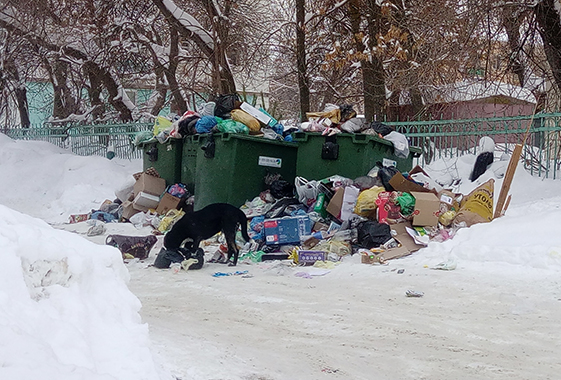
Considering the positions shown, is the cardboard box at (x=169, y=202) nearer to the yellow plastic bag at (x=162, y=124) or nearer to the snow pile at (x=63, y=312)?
the yellow plastic bag at (x=162, y=124)

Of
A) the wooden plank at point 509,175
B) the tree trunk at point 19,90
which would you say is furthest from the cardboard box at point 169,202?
the tree trunk at point 19,90

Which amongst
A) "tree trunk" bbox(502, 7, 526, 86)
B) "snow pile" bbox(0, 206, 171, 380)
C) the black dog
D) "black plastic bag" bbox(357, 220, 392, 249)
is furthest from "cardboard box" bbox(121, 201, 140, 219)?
"snow pile" bbox(0, 206, 171, 380)

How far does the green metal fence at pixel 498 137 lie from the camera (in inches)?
373

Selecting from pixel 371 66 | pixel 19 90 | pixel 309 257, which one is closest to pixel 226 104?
pixel 309 257

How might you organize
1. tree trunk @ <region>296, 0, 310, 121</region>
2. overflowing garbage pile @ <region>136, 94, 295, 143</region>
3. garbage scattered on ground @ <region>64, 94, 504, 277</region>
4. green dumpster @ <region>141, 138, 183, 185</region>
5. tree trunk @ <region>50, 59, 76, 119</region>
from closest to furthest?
garbage scattered on ground @ <region>64, 94, 504, 277</region>
overflowing garbage pile @ <region>136, 94, 295, 143</region>
green dumpster @ <region>141, 138, 183, 185</region>
tree trunk @ <region>296, 0, 310, 121</region>
tree trunk @ <region>50, 59, 76, 119</region>

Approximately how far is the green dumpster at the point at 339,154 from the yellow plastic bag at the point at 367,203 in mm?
833

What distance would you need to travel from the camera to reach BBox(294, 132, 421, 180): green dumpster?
27.6 feet

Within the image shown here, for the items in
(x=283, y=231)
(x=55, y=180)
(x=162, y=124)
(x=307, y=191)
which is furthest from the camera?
(x=55, y=180)

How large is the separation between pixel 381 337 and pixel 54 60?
15.3m

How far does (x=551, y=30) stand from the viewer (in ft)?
33.3

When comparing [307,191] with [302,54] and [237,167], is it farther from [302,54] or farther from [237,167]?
[302,54]

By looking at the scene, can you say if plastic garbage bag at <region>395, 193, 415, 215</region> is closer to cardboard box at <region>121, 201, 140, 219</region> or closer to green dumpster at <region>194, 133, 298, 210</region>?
green dumpster at <region>194, 133, 298, 210</region>

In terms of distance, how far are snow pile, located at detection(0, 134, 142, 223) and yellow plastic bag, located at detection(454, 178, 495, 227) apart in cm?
708

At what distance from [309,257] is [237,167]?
2.63 m
